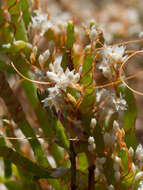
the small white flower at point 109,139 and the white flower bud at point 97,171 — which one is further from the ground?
the small white flower at point 109,139

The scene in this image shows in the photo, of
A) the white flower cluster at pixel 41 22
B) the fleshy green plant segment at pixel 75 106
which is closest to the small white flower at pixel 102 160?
the fleshy green plant segment at pixel 75 106

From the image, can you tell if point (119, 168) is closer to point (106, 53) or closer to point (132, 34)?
point (106, 53)

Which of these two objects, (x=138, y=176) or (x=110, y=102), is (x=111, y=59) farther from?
(x=138, y=176)

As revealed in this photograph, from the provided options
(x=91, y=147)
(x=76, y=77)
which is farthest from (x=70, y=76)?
(x=91, y=147)

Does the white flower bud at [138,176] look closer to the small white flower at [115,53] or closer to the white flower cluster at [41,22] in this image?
the small white flower at [115,53]

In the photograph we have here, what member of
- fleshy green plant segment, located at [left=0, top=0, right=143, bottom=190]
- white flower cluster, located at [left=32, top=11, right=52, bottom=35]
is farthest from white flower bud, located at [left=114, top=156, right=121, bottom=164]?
white flower cluster, located at [left=32, top=11, right=52, bottom=35]

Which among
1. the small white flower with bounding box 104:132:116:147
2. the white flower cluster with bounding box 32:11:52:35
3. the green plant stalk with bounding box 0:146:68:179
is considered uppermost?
the white flower cluster with bounding box 32:11:52:35

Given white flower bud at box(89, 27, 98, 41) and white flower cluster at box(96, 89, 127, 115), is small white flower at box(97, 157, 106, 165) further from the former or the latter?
white flower bud at box(89, 27, 98, 41)

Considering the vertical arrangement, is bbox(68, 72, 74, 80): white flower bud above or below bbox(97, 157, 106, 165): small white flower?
above
